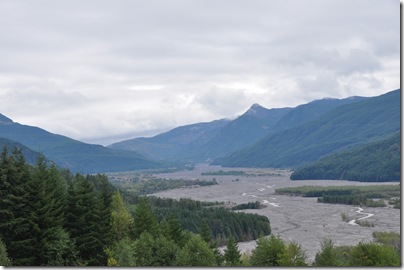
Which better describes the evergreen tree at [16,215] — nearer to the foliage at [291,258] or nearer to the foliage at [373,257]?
the foliage at [291,258]

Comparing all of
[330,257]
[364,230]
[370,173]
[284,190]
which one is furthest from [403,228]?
[370,173]

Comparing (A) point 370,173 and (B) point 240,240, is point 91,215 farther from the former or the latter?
(A) point 370,173

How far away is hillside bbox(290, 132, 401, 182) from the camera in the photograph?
129000mm

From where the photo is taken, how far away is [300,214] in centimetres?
6662

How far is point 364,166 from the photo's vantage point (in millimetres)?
144625

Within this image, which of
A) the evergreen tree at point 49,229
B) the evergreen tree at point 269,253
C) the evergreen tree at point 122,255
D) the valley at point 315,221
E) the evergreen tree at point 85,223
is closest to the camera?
the evergreen tree at point 49,229

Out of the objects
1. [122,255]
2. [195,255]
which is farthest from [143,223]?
[122,255]

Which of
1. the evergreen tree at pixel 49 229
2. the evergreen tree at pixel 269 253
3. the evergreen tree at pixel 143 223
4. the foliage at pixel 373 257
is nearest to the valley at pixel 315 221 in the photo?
the evergreen tree at pixel 269 253

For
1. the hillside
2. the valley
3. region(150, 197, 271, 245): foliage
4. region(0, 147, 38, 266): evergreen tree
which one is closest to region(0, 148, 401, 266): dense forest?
region(0, 147, 38, 266): evergreen tree

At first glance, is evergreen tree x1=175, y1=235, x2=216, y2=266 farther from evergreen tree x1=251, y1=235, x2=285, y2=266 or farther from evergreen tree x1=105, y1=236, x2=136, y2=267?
evergreen tree x1=251, y1=235, x2=285, y2=266

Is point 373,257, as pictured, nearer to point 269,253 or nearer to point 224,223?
point 269,253

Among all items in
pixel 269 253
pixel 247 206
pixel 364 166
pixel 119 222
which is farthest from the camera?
pixel 364 166

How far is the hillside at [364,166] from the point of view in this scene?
129 m

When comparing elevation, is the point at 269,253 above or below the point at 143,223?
below
